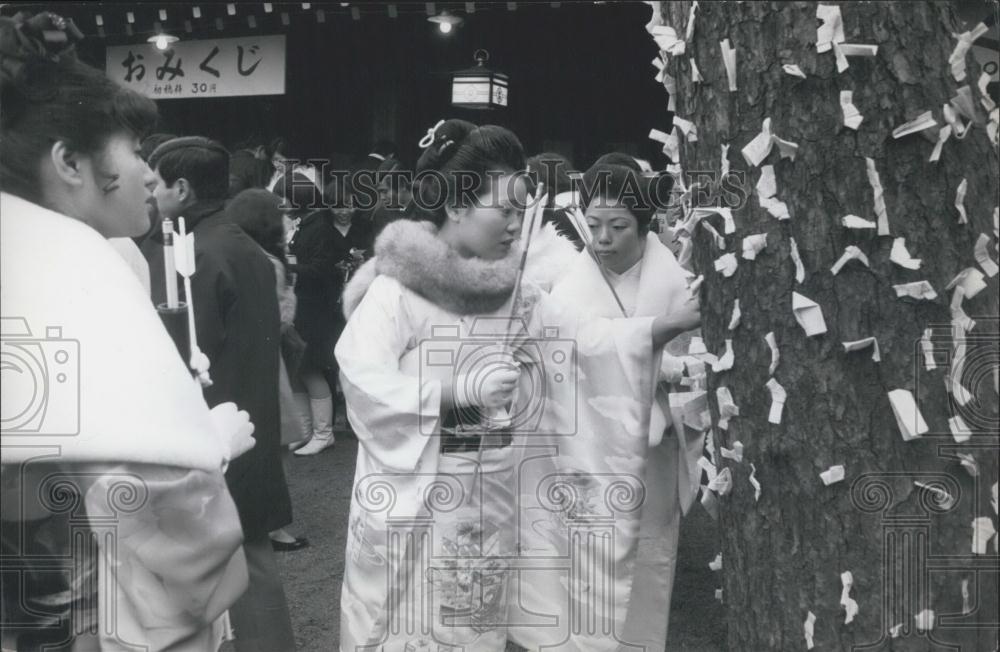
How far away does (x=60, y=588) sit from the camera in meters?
1.93

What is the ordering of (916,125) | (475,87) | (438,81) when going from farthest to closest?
(438,81) < (475,87) < (916,125)

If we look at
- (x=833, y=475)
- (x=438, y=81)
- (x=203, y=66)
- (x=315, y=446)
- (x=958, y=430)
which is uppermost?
(x=438, y=81)

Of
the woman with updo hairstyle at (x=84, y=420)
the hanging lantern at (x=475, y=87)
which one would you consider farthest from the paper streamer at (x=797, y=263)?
the hanging lantern at (x=475, y=87)

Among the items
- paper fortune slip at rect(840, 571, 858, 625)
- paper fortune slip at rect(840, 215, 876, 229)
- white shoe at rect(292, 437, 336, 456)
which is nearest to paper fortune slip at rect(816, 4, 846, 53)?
paper fortune slip at rect(840, 215, 876, 229)

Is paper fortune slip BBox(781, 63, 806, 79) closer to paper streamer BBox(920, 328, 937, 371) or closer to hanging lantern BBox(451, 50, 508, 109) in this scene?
paper streamer BBox(920, 328, 937, 371)

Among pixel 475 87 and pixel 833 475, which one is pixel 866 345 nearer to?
pixel 833 475

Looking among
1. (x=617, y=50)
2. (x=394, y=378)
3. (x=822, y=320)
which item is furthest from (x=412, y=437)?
(x=617, y=50)

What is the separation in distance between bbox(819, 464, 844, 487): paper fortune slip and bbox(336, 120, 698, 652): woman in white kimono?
803 millimetres

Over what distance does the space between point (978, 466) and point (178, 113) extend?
24.9ft

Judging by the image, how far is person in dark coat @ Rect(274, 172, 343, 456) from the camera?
21.4 feet

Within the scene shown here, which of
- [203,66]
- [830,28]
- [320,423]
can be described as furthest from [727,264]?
[203,66]

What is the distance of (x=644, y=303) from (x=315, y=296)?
3.61 metres

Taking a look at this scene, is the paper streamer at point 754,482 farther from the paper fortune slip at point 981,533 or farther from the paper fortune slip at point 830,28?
the paper fortune slip at point 830,28

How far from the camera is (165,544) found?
1.88 metres
